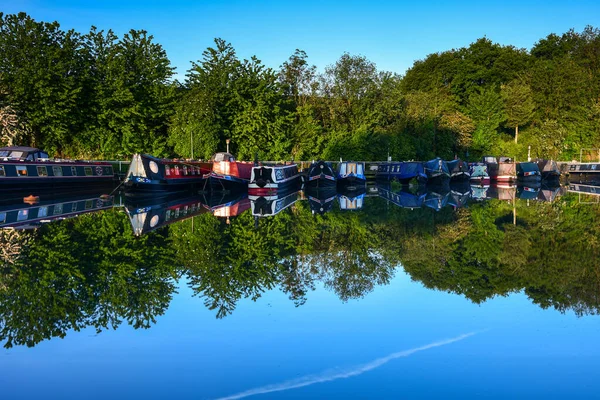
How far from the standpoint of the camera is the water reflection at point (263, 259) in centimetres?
934

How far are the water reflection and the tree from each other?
1683 inches

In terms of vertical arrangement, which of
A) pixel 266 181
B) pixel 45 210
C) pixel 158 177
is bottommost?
pixel 45 210

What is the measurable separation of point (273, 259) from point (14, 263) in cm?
529

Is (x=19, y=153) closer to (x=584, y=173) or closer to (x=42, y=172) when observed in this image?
(x=42, y=172)

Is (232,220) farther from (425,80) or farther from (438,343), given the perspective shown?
(425,80)

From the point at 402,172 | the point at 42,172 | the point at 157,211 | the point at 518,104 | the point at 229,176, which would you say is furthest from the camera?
the point at 518,104

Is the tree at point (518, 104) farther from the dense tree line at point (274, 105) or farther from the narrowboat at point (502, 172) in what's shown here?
the narrowboat at point (502, 172)

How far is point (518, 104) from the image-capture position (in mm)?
62656

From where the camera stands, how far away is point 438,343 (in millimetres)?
7410

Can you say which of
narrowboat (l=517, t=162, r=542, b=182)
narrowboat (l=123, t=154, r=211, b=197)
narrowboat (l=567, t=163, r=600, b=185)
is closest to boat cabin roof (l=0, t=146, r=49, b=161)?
narrowboat (l=123, t=154, r=211, b=197)

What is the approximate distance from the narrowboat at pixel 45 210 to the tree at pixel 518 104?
46.7 meters

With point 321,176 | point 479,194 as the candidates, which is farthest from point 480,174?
point 321,176

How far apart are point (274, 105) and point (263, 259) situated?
35.0 metres

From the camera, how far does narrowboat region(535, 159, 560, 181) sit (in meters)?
53.0
